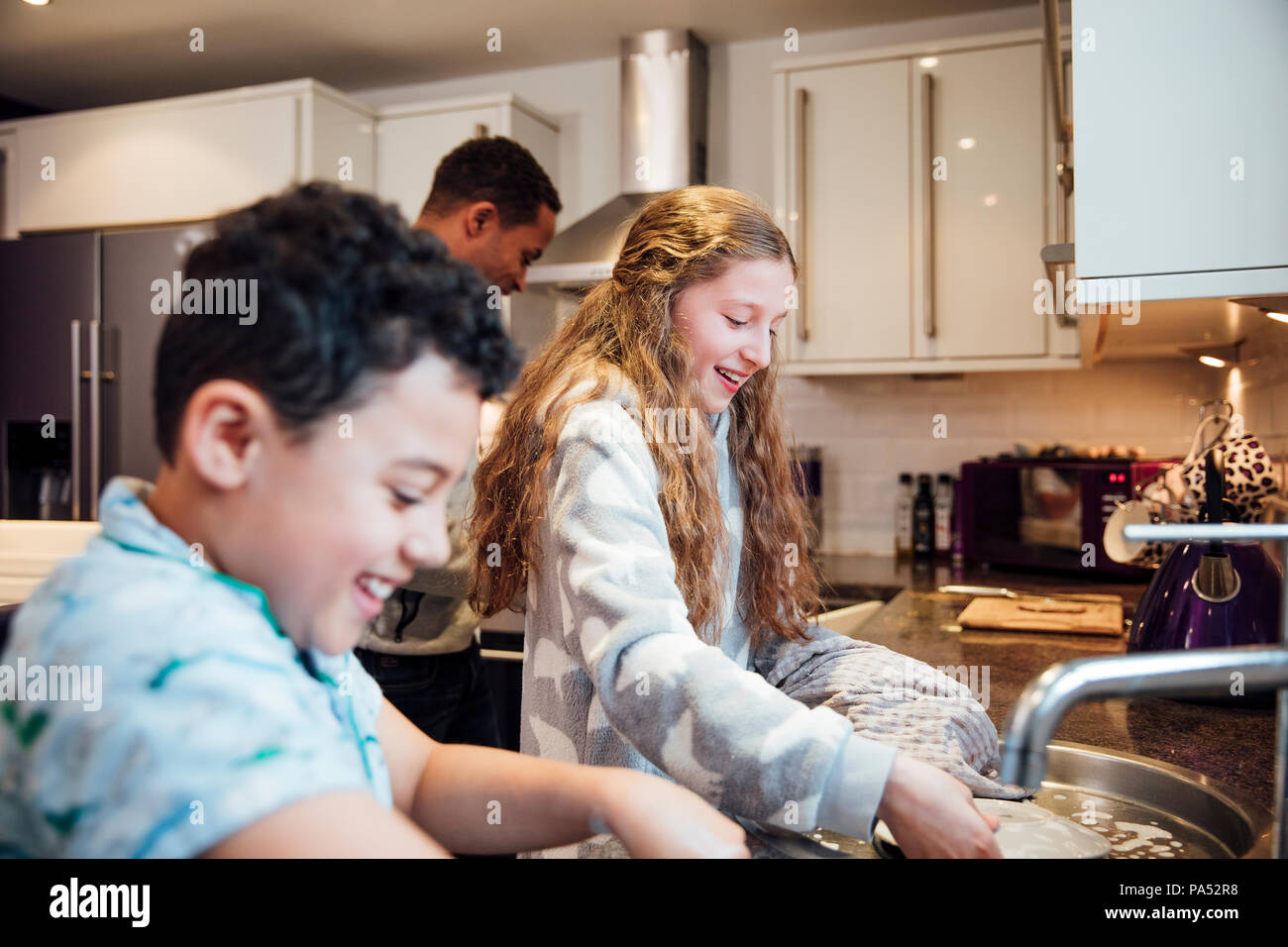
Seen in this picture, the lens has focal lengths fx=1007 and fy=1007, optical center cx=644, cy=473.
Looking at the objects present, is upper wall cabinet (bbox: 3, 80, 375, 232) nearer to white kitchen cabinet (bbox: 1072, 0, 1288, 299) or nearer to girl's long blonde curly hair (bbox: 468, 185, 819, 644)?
girl's long blonde curly hair (bbox: 468, 185, 819, 644)

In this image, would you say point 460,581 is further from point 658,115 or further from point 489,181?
point 658,115

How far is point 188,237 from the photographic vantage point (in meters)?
3.04

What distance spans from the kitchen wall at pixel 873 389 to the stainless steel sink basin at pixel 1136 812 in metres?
1.90

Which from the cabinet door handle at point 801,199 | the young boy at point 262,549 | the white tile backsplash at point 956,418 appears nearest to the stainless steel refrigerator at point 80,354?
the cabinet door handle at point 801,199

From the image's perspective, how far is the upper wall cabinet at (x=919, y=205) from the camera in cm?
265

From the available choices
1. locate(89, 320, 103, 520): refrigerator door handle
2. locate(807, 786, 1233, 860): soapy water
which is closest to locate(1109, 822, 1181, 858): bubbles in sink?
locate(807, 786, 1233, 860): soapy water

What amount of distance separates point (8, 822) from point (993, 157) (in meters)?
2.73

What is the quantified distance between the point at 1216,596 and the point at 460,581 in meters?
1.12

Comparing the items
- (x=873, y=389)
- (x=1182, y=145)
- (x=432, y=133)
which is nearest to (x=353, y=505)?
(x=1182, y=145)

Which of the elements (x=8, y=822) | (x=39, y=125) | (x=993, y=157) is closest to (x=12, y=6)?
(x=39, y=125)

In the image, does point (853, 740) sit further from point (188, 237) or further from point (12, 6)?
point (12, 6)

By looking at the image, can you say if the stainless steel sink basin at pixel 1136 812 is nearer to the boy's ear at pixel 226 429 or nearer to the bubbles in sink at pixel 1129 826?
the bubbles in sink at pixel 1129 826

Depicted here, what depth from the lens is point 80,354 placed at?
3.13 m

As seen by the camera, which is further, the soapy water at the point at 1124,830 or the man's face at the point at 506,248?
the man's face at the point at 506,248
